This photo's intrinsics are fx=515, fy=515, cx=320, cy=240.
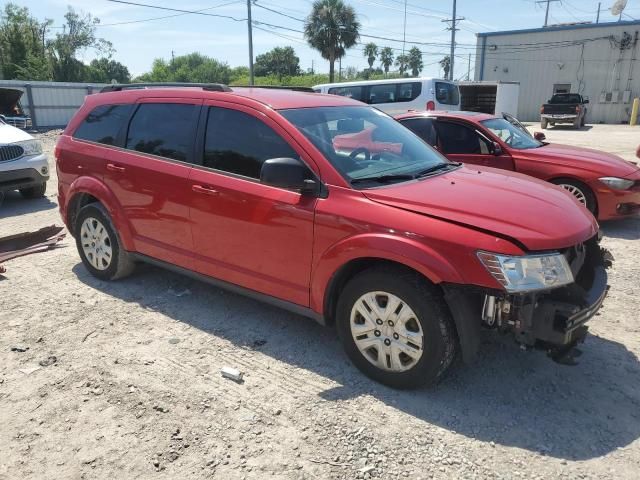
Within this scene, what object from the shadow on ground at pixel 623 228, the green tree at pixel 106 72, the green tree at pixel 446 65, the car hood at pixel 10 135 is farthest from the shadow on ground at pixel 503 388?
the green tree at pixel 106 72

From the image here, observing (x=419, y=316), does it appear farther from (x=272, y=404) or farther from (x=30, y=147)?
(x=30, y=147)

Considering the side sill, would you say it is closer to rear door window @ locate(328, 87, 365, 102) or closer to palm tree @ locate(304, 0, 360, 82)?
rear door window @ locate(328, 87, 365, 102)

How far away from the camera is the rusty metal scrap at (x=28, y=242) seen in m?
5.72

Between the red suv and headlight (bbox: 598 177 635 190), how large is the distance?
11.2 feet

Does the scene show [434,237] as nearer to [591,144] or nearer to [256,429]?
[256,429]

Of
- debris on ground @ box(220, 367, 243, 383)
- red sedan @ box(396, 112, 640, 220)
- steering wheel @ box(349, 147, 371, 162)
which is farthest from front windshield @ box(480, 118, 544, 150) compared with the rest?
debris on ground @ box(220, 367, 243, 383)

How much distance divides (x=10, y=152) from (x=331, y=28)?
4044 centimetres

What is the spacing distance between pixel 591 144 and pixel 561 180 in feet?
47.7

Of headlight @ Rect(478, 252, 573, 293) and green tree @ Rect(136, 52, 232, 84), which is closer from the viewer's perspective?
headlight @ Rect(478, 252, 573, 293)

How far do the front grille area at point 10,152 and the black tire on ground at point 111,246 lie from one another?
4089 millimetres

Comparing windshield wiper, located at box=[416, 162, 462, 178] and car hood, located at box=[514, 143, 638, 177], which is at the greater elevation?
windshield wiper, located at box=[416, 162, 462, 178]

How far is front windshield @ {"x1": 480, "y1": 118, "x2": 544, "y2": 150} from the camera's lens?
7.22 meters

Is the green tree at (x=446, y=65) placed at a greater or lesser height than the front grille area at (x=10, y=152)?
greater

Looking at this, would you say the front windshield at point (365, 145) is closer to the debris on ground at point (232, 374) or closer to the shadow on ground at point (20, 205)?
the debris on ground at point (232, 374)
